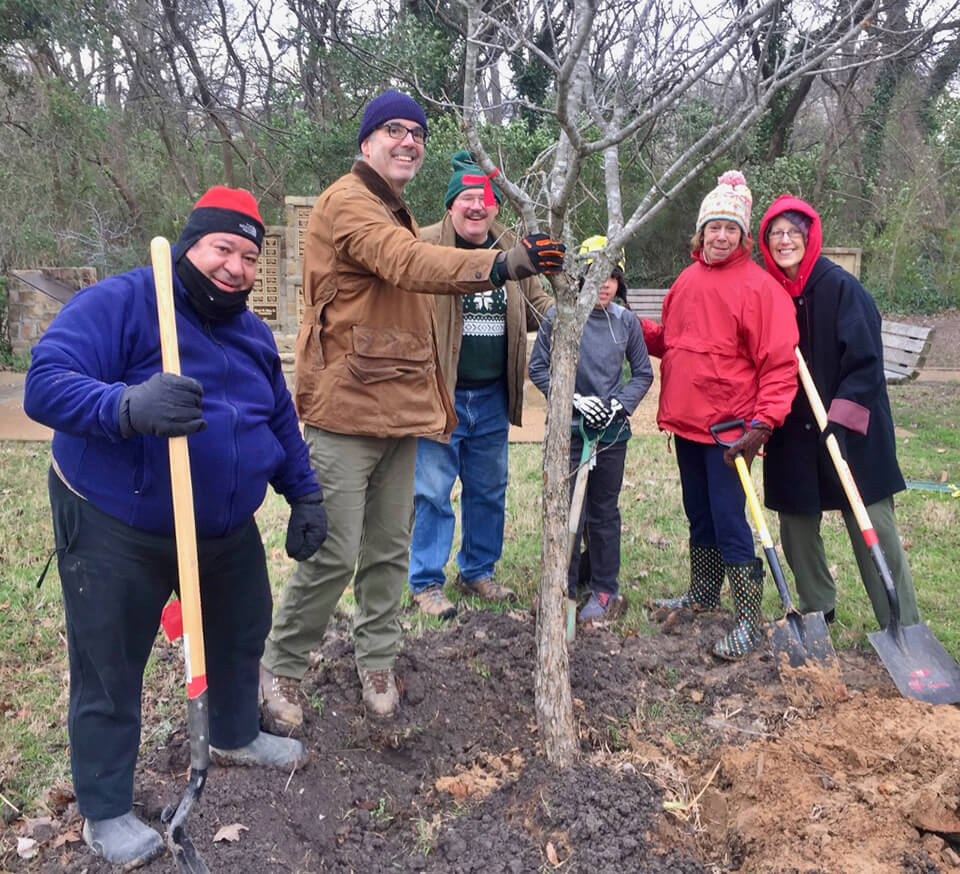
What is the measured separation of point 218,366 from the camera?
2494mm

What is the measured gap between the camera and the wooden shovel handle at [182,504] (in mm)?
2219

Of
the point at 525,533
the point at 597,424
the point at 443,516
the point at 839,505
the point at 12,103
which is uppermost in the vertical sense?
the point at 12,103

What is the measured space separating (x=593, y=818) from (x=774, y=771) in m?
0.67

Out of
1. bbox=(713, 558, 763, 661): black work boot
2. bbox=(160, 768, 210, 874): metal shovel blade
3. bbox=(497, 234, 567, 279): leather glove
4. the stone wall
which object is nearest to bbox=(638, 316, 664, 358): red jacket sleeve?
bbox=(713, 558, 763, 661): black work boot

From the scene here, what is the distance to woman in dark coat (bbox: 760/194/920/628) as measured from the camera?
3621 millimetres

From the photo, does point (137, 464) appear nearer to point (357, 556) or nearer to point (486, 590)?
point (357, 556)

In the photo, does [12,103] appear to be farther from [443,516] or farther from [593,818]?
[593,818]

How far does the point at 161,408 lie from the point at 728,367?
2623 millimetres

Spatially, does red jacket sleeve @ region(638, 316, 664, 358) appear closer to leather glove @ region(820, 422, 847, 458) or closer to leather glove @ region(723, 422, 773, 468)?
leather glove @ region(723, 422, 773, 468)

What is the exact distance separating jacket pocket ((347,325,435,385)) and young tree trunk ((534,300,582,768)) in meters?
0.55

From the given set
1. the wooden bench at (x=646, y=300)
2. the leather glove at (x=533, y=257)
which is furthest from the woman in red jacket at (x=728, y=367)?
the wooden bench at (x=646, y=300)

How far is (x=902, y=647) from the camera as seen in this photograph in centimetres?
337

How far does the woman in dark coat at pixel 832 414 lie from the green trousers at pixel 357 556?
1.79 meters

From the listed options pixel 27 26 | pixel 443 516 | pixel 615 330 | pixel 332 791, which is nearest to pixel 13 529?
pixel 443 516
